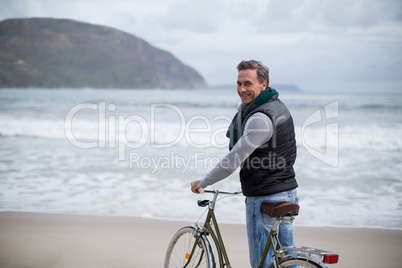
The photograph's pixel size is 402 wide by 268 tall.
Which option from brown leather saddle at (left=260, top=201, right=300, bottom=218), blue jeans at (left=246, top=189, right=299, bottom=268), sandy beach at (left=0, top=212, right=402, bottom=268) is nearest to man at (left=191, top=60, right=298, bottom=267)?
blue jeans at (left=246, top=189, right=299, bottom=268)

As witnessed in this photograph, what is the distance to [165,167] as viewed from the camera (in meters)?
9.24

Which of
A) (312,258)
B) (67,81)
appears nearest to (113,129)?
(312,258)

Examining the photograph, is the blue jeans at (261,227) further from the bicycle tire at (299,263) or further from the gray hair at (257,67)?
the gray hair at (257,67)

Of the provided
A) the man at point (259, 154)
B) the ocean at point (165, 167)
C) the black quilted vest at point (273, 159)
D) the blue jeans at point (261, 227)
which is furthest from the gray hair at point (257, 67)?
the ocean at point (165, 167)

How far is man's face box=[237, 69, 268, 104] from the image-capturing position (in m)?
2.32

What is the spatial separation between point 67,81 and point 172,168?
37.9 meters

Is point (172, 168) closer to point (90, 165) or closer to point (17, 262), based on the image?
point (90, 165)

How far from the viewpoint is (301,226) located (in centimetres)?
518

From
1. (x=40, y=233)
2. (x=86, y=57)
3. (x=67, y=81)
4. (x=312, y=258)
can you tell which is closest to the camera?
(x=312, y=258)

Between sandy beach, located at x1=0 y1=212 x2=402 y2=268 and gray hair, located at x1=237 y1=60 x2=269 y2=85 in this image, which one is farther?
sandy beach, located at x1=0 y1=212 x2=402 y2=268

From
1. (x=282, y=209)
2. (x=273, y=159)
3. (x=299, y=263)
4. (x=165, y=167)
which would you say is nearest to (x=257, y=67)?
(x=273, y=159)

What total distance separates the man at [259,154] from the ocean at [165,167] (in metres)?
3.10

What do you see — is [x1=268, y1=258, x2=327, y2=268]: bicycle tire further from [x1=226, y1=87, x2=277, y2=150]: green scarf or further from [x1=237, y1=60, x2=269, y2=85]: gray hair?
[x1=237, y1=60, x2=269, y2=85]: gray hair

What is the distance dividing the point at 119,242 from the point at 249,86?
2.97m
